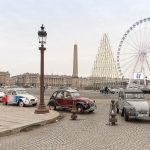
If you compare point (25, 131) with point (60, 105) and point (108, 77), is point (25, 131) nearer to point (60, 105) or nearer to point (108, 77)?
point (60, 105)

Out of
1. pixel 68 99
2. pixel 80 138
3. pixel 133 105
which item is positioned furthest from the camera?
pixel 68 99

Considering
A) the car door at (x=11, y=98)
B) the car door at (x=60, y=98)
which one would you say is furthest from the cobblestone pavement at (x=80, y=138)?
the car door at (x=11, y=98)

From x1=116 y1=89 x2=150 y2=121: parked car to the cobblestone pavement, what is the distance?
193 cm

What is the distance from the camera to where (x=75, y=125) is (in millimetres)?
15500

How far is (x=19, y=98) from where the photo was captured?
91.7ft

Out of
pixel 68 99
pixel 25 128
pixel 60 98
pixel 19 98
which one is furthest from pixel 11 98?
pixel 25 128

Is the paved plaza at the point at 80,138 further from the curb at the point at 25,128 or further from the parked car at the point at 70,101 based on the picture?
the parked car at the point at 70,101

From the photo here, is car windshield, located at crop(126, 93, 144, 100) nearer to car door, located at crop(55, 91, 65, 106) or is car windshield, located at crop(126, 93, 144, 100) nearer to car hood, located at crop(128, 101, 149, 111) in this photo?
car hood, located at crop(128, 101, 149, 111)

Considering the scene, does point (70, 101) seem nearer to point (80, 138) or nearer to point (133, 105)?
point (133, 105)

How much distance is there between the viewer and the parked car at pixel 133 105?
16.9 m

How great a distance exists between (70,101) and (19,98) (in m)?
6.49

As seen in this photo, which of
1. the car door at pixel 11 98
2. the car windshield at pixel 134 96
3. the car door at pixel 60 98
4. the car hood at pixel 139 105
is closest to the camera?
the car hood at pixel 139 105

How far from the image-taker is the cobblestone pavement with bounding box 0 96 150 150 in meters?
10.1

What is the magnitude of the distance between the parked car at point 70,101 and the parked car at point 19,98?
3600 millimetres
